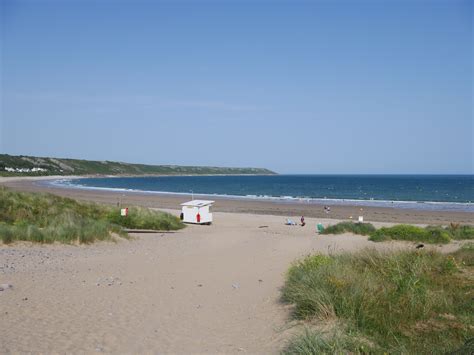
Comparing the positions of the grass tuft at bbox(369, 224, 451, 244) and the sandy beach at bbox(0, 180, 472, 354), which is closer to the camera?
the sandy beach at bbox(0, 180, 472, 354)

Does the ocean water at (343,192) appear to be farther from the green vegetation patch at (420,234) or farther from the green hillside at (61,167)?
the green hillside at (61,167)

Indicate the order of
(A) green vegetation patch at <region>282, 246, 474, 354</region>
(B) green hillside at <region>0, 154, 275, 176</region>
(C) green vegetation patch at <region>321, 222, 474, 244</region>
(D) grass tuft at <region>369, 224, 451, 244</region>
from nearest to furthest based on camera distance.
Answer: (A) green vegetation patch at <region>282, 246, 474, 354</region>
(D) grass tuft at <region>369, 224, 451, 244</region>
(C) green vegetation patch at <region>321, 222, 474, 244</region>
(B) green hillside at <region>0, 154, 275, 176</region>

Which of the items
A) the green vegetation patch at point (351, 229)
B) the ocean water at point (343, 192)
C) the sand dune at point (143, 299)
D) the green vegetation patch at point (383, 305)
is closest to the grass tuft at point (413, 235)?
the green vegetation patch at point (351, 229)

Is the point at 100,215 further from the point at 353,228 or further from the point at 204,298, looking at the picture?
the point at 204,298

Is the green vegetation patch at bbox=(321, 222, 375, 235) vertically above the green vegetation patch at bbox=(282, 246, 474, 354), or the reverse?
the green vegetation patch at bbox=(282, 246, 474, 354)

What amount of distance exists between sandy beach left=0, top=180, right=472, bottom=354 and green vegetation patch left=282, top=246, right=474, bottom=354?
542 millimetres

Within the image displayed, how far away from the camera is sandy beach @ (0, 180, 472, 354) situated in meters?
5.83

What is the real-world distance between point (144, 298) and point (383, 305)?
4238mm

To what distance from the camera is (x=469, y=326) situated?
589cm

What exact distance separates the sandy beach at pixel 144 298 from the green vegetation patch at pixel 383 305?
542 mm

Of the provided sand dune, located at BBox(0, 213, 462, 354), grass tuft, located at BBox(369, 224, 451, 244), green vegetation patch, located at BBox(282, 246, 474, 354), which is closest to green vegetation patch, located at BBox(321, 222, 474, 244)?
grass tuft, located at BBox(369, 224, 451, 244)

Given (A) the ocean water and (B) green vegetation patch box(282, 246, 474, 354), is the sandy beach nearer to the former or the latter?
(B) green vegetation patch box(282, 246, 474, 354)

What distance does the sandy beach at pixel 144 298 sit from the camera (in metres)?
5.83

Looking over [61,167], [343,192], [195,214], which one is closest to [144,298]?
[195,214]
